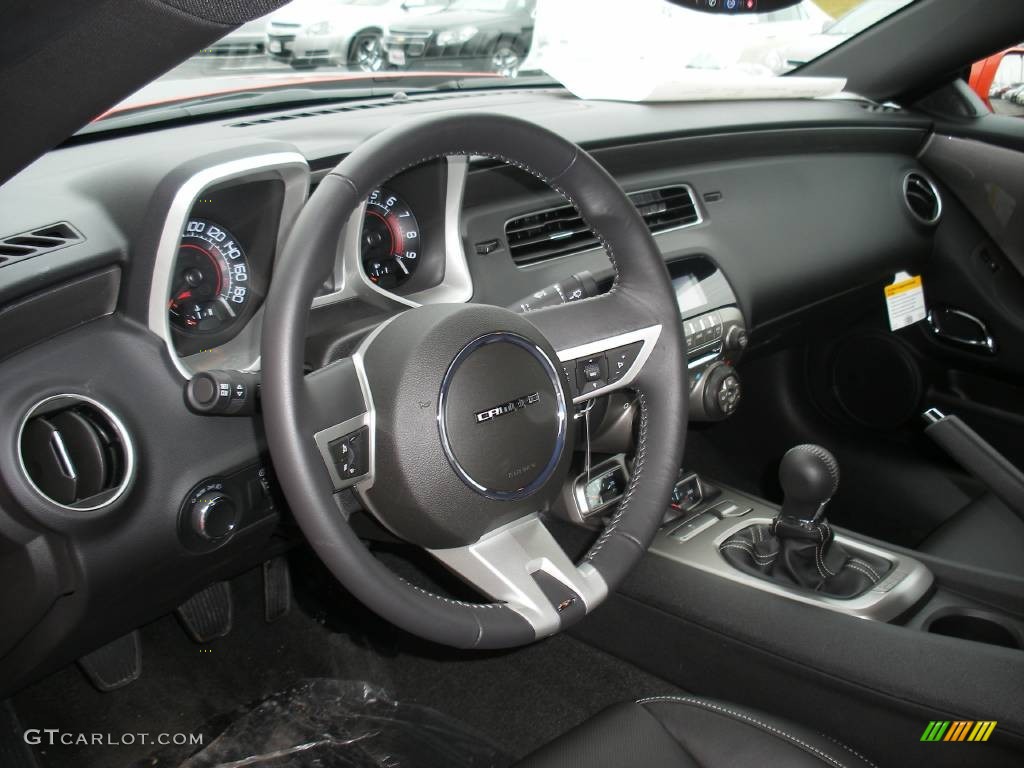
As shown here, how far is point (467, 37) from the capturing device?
277 cm

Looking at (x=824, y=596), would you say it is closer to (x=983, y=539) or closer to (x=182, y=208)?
(x=983, y=539)

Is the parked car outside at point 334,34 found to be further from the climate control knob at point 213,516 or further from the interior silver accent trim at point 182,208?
the climate control knob at point 213,516

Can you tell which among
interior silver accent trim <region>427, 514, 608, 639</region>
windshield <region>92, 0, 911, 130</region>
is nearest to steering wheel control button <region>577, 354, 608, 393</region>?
interior silver accent trim <region>427, 514, 608, 639</region>

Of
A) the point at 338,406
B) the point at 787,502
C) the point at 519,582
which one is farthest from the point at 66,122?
the point at 787,502

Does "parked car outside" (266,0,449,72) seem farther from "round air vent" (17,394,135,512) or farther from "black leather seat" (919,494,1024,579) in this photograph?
"black leather seat" (919,494,1024,579)

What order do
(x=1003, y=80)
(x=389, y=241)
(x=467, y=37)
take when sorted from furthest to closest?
(x=467, y=37) < (x=1003, y=80) < (x=389, y=241)

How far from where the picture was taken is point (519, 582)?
1173 millimetres

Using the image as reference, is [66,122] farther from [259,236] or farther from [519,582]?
[519,582]

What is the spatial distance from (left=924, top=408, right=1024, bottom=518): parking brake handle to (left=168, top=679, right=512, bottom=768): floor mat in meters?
1.07

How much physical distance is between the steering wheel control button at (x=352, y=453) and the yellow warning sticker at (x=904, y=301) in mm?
1971

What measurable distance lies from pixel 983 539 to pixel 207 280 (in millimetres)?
1623

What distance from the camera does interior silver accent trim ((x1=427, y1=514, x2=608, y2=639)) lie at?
1.16m

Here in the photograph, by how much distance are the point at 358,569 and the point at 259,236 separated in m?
0.57

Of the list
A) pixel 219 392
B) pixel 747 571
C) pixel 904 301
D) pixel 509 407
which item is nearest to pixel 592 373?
pixel 509 407
